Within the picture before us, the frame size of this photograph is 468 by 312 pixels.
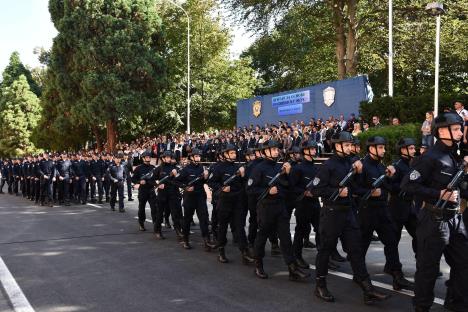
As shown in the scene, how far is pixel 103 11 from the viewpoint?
3516 cm

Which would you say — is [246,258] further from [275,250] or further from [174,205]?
[174,205]

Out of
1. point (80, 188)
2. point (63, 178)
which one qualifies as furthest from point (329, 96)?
point (63, 178)

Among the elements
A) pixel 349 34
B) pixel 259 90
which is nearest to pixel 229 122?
pixel 259 90

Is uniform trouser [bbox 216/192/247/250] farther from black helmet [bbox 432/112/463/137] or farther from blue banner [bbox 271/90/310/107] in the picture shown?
blue banner [bbox 271/90/310/107]

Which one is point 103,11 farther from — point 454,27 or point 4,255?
point 4,255

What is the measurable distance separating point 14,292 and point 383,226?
470 centimetres

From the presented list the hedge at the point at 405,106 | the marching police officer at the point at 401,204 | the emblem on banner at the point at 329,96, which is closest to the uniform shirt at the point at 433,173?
the marching police officer at the point at 401,204

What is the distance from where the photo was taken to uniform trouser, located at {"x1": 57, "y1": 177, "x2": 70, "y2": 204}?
18.2m

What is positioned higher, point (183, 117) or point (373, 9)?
point (373, 9)

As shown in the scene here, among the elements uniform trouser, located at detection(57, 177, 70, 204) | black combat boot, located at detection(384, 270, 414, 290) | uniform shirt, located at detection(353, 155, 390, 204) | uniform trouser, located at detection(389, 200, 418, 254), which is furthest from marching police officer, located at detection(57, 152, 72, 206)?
black combat boot, located at detection(384, 270, 414, 290)

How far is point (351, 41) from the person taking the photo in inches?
1105

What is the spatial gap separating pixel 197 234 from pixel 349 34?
20.2 metres

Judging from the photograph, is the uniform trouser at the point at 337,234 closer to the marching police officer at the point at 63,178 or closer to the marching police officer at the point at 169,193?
the marching police officer at the point at 169,193

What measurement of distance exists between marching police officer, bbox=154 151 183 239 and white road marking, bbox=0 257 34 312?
339cm
